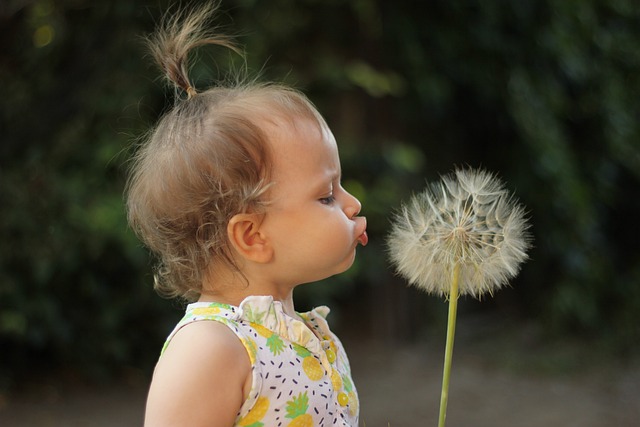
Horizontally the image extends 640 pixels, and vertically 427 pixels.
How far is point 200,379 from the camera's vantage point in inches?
44.1

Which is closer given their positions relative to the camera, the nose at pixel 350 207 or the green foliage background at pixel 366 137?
the nose at pixel 350 207

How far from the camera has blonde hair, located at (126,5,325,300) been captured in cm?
124

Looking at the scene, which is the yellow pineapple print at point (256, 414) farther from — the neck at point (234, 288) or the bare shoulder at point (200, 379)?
the neck at point (234, 288)

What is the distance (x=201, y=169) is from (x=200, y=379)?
30 cm

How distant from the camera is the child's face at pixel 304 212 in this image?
1.24m

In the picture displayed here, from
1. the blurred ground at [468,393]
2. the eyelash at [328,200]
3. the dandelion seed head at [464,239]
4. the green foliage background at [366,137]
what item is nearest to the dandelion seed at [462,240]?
the dandelion seed head at [464,239]

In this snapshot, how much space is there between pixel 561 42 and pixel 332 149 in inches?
120

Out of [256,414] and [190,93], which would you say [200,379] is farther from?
[190,93]

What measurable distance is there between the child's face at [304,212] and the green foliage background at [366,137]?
6.70ft

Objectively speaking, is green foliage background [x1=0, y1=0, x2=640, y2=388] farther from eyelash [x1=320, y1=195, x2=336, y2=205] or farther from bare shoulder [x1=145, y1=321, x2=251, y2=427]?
bare shoulder [x1=145, y1=321, x2=251, y2=427]

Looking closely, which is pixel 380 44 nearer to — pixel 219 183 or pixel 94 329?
pixel 94 329

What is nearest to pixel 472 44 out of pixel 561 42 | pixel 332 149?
pixel 561 42

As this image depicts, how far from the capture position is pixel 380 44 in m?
4.15

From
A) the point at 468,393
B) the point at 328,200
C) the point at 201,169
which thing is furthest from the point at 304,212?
the point at 468,393
